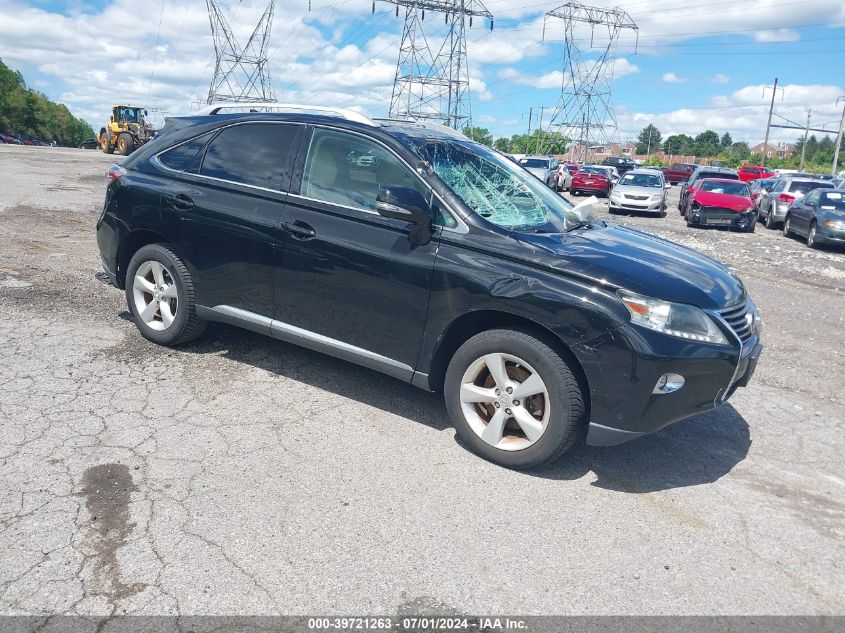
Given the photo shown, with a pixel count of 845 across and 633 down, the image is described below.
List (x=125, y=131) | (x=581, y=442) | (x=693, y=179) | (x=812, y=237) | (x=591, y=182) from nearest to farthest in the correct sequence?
(x=581, y=442)
(x=812, y=237)
(x=693, y=179)
(x=591, y=182)
(x=125, y=131)

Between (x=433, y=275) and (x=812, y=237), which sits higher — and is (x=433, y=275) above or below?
above

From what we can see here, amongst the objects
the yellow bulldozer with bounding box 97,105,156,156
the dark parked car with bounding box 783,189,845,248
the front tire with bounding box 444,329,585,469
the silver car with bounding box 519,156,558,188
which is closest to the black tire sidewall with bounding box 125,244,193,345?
the front tire with bounding box 444,329,585,469

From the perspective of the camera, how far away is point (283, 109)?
5.00m

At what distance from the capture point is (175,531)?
310 cm

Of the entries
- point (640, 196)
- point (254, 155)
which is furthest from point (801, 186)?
point (254, 155)

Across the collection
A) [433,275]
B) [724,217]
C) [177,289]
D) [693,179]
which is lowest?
[724,217]

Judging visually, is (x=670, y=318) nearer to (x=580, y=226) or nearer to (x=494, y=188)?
(x=580, y=226)

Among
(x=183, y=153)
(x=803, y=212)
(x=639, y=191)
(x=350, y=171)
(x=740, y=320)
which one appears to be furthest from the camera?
(x=639, y=191)

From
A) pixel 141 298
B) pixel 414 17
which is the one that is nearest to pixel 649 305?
pixel 141 298

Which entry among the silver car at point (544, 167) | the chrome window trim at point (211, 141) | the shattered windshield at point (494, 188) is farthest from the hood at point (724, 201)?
the chrome window trim at point (211, 141)

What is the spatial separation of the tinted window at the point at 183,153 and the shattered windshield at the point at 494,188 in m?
1.74

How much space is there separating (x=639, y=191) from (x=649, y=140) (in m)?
113

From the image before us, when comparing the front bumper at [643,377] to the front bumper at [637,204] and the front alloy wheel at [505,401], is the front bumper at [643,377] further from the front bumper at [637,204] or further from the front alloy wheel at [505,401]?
the front bumper at [637,204]

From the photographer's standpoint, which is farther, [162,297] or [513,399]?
[162,297]
